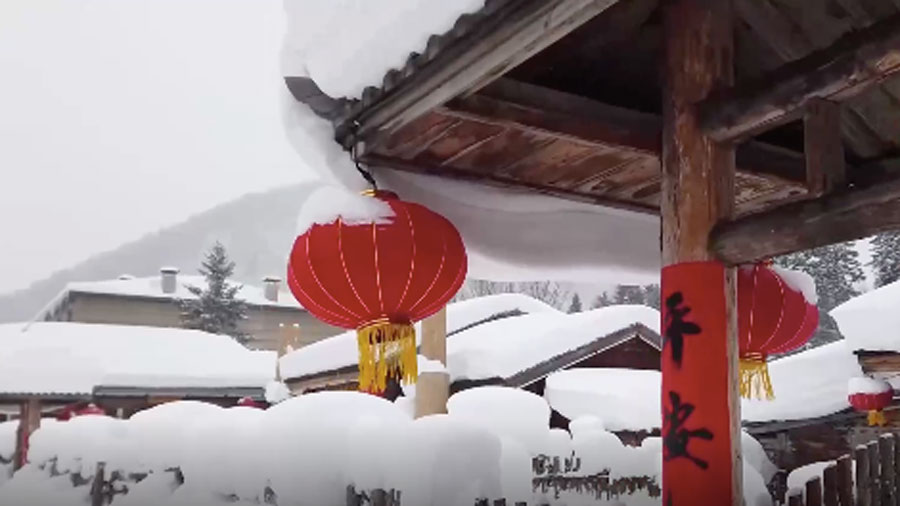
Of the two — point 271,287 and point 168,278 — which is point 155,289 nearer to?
point 168,278

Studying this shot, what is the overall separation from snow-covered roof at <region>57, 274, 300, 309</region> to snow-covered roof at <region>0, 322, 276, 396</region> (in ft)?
11.2

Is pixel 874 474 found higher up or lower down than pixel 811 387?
lower down

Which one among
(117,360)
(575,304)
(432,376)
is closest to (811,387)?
(432,376)

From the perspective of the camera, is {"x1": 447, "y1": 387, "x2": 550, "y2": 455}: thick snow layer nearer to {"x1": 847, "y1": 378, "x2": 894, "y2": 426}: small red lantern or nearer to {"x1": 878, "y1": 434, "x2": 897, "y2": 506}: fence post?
{"x1": 847, "y1": 378, "x2": 894, "y2": 426}: small red lantern

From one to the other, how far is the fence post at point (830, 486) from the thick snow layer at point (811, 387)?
6.20 meters

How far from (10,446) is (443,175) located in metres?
10.0

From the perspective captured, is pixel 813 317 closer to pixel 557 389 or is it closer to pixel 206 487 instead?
pixel 206 487

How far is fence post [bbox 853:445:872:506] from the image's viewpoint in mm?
4145

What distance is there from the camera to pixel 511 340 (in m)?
10.7

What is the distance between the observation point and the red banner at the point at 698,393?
2.04 m

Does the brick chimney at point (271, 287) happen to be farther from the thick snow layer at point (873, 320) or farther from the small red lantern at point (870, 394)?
the small red lantern at point (870, 394)

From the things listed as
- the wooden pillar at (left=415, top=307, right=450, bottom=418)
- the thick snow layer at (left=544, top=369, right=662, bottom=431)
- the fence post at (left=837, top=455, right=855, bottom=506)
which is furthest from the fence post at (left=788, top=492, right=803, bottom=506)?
the thick snow layer at (left=544, top=369, right=662, bottom=431)

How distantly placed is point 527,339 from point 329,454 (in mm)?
6036

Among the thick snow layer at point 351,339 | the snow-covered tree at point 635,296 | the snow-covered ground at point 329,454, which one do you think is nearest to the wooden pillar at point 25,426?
the snow-covered ground at point 329,454
